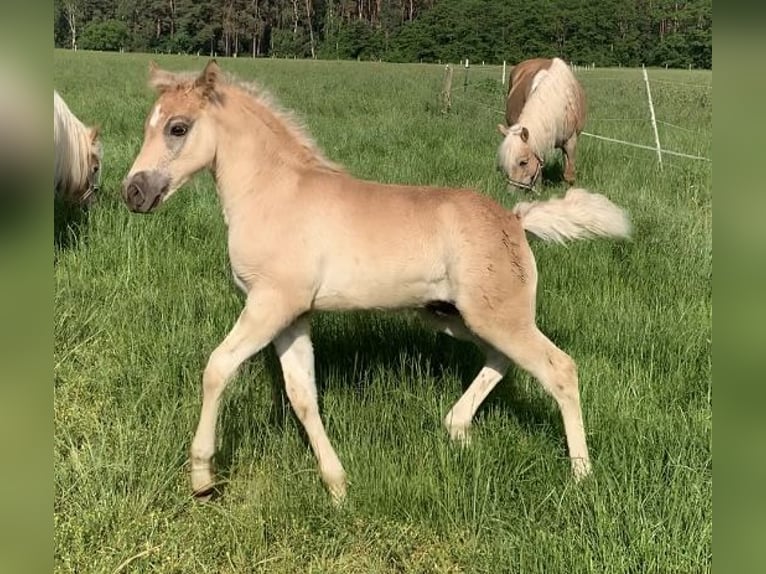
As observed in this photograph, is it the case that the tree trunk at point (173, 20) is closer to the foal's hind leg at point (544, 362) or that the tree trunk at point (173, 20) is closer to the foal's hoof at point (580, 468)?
the foal's hind leg at point (544, 362)

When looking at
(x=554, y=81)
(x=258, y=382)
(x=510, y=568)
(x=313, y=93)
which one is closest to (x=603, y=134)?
(x=554, y=81)

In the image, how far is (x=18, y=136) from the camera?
0.93m

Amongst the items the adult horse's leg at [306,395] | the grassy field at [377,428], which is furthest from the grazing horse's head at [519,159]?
the adult horse's leg at [306,395]

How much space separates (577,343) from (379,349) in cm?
124

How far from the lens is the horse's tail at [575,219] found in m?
3.35

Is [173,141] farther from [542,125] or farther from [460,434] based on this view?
[542,125]

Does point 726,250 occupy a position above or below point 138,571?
above

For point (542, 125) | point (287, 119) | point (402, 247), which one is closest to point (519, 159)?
point (542, 125)

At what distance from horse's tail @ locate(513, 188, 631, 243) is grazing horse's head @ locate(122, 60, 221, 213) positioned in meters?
1.55

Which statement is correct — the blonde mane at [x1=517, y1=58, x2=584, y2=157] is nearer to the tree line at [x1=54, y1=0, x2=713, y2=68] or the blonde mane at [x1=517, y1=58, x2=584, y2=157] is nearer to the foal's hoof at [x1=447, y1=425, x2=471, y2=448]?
the foal's hoof at [x1=447, y1=425, x2=471, y2=448]

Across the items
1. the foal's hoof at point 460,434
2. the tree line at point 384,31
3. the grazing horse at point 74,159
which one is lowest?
the foal's hoof at point 460,434

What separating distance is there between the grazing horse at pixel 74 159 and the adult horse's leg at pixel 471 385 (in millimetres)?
3860

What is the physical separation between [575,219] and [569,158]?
22.6ft

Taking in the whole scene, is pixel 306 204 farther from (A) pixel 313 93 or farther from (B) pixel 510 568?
(A) pixel 313 93
